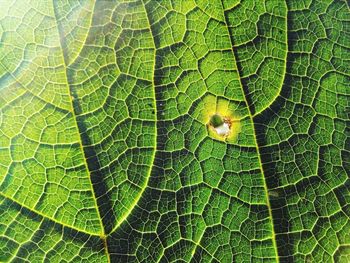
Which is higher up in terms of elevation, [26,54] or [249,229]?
[26,54]

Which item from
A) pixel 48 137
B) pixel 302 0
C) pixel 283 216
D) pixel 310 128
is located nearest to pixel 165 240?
pixel 283 216

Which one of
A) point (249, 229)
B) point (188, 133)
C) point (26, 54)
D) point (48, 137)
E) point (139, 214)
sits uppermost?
point (26, 54)

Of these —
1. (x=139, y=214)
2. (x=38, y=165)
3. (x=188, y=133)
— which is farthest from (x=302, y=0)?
(x=38, y=165)

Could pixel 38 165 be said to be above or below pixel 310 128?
above

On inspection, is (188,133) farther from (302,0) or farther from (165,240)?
(302,0)

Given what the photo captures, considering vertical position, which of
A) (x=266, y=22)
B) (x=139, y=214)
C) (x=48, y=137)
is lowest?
(x=139, y=214)

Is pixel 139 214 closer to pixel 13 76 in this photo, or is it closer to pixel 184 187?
pixel 184 187
